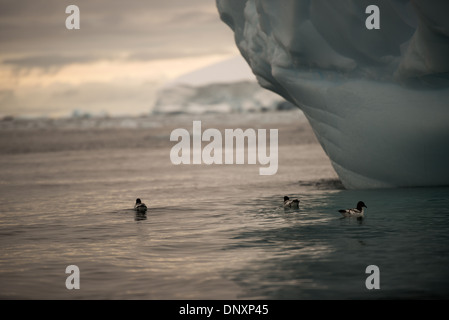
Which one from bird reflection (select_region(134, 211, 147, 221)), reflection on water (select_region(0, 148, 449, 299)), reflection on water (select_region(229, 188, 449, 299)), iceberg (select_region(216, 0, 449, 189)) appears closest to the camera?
reflection on water (select_region(229, 188, 449, 299))

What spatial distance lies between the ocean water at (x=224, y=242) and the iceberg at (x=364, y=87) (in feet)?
2.71

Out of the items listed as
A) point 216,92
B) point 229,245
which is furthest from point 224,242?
point 216,92

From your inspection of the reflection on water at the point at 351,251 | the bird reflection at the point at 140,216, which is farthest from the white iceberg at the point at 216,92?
the reflection on water at the point at 351,251

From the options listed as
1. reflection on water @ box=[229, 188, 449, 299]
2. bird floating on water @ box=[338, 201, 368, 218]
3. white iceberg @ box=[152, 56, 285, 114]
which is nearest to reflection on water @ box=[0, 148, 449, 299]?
reflection on water @ box=[229, 188, 449, 299]

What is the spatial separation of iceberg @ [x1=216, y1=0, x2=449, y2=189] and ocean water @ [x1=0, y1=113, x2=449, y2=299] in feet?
2.71

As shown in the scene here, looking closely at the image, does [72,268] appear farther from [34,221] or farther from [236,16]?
[236,16]

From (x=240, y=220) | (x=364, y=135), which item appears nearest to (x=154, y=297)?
(x=240, y=220)

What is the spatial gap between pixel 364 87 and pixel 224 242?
649 centimetres

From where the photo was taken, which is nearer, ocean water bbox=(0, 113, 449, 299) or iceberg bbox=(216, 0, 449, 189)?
ocean water bbox=(0, 113, 449, 299)

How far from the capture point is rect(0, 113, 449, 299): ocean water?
8867 millimetres

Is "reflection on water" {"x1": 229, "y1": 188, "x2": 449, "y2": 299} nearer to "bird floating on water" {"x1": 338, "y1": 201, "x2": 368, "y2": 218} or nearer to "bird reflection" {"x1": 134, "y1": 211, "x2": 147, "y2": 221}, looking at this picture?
"bird floating on water" {"x1": 338, "y1": 201, "x2": 368, "y2": 218}

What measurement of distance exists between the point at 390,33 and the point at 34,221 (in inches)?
363

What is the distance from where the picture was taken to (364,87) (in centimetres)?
1636
